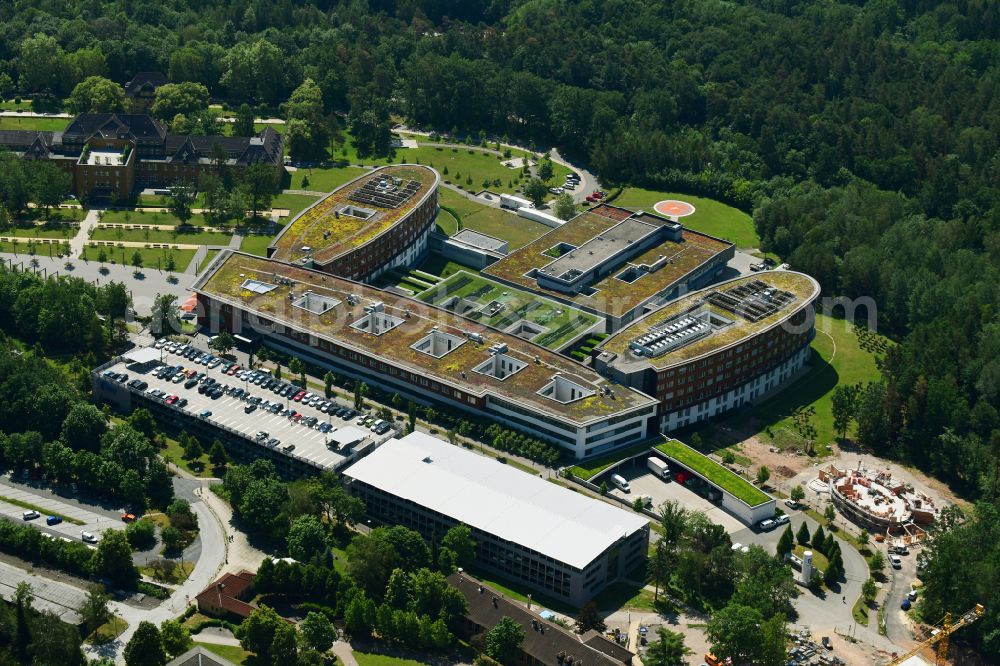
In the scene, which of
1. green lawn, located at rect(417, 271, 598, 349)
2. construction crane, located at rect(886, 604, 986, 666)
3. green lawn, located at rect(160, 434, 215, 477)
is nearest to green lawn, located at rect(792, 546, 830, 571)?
construction crane, located at rect(886, 604, 986, 666)

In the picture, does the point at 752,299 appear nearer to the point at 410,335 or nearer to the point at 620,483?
the point at 620,483

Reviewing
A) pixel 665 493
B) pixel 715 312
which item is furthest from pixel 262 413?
pixel 715 312

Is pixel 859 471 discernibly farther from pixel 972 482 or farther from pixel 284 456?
pixel 284 456

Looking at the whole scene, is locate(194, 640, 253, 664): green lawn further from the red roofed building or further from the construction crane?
the construction crane

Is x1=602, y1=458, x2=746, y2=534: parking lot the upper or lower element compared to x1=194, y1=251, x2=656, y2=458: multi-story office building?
lower

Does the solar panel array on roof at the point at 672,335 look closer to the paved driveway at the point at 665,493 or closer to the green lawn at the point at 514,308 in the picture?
the green lawn at the point at 514,308

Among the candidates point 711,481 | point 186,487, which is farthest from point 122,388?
point 711,481
